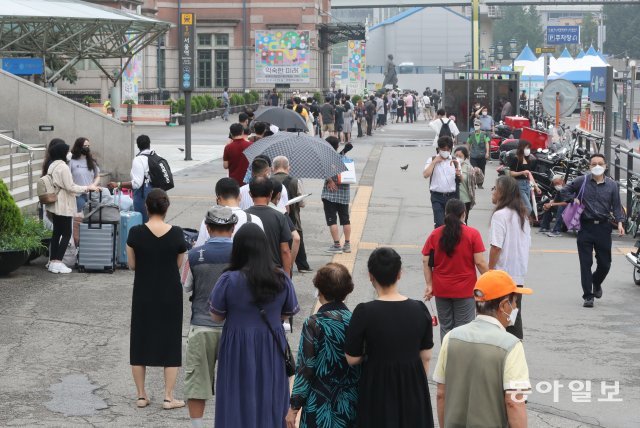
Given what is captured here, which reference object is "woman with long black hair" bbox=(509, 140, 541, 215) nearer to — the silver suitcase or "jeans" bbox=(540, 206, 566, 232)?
"jeans" bbox=(540, 206, 566, 232)

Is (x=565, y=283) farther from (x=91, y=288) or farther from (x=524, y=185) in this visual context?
(x=91, y=288)

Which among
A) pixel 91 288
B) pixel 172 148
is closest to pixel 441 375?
pixel 91 288

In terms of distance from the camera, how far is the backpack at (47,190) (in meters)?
13.9

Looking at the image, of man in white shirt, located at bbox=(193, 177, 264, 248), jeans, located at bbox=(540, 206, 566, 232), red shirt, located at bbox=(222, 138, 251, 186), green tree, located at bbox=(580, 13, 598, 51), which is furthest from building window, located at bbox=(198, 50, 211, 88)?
green tree, located at bbox=(580, 13, 598, 51)

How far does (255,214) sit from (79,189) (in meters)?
5.19

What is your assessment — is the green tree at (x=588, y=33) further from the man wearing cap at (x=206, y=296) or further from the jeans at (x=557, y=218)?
the man wearing cap at (x=206, y=296)

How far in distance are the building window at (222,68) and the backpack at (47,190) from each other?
53.4 metres

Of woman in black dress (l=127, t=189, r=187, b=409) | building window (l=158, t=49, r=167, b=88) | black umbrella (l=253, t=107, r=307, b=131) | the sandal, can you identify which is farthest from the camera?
building window (l=158, t=49, r=167, b=88)

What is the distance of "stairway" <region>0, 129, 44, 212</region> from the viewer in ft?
60.7

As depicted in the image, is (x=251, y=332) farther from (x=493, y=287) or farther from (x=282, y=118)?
(x=282, y=118)

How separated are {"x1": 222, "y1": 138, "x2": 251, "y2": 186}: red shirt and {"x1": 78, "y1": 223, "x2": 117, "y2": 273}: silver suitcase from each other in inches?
97.9

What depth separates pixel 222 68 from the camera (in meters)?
66.9

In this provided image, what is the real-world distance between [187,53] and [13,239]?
60.5ft

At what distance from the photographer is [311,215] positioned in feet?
67.6
